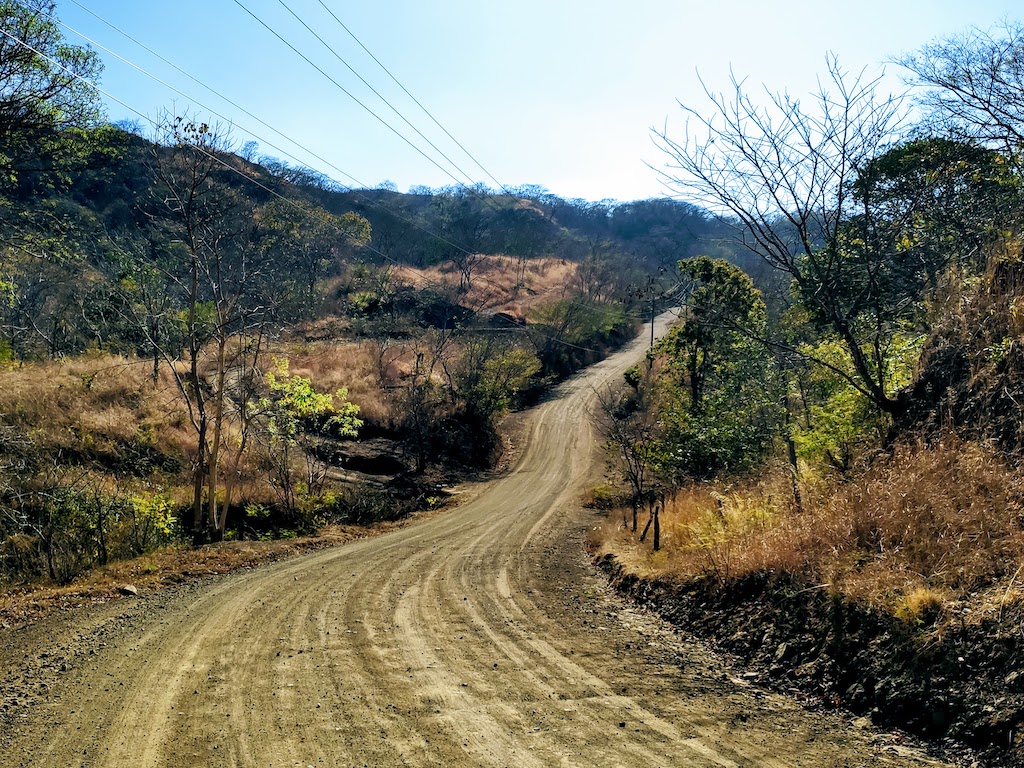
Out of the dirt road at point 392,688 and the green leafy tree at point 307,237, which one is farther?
the green leafy tree at point 307,237

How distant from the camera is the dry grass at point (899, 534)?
535cm

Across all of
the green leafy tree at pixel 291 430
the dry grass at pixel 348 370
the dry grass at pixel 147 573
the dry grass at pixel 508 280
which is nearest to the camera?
the dry grass at pixel 147 573

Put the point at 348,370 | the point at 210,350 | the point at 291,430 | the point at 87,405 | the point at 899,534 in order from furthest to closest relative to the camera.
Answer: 1. the point at 348,370
2. the point at 210,350
3. the point at 87,405
4. the point at 291,430
5. the point at 899,534

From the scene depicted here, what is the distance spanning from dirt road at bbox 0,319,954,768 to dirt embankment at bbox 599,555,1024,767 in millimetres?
335

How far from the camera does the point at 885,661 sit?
5.19 m

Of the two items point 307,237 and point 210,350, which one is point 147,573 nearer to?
point 210,350

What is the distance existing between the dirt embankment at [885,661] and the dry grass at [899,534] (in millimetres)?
212

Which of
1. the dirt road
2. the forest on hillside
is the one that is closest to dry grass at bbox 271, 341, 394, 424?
the forest on hillside

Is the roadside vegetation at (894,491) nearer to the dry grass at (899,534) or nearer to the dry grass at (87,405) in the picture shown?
the dry grass at (899,534)

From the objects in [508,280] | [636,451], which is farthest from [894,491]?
[508,280]

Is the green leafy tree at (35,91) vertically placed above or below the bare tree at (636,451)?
above

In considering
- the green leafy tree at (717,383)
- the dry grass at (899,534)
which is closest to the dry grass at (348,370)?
the green leafy tree at (717,383)

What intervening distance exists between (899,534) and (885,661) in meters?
1.51

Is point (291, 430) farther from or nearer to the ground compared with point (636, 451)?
nearer to the ground
